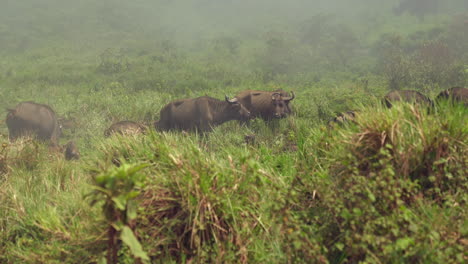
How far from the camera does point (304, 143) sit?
4.45m

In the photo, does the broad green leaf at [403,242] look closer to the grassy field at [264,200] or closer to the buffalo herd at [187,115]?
the grassy field at [264,200]

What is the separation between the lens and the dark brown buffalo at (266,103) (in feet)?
29.7

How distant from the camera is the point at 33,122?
9.29 meters

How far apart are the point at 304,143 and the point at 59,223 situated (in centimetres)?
316

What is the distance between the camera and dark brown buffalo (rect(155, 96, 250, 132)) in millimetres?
9234

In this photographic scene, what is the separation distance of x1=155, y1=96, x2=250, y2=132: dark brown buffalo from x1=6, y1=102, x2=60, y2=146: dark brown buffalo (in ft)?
10.6

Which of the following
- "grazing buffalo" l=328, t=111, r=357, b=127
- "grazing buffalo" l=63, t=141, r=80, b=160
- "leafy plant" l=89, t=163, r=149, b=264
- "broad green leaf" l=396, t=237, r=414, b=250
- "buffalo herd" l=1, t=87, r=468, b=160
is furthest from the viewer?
"buffalo herd" l=1, t=87, r=468, b=160

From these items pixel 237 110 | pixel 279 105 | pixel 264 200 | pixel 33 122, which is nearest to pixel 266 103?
pixel 279 105

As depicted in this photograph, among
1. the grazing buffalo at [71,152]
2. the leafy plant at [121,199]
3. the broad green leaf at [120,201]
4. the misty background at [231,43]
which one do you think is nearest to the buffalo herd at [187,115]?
the grazing buffalo at [71,152]

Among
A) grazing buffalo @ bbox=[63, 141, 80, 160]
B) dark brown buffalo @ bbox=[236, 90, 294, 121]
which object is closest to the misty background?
dark brown buffalo @ bbox=[236, 90, 294, 121]

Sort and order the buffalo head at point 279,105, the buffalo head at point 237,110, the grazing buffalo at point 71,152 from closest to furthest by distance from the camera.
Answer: the grazing buffalo at point 71,152 → the buffalo head at point 279,105 → the buffalo head at point 237,110

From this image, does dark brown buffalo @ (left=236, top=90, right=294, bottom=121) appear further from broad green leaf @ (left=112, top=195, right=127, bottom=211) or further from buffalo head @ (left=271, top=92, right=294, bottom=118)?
broad green leaf @ (left=112, top=195, right=127, bottom=211)

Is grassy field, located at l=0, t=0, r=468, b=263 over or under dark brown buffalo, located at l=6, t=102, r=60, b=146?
over

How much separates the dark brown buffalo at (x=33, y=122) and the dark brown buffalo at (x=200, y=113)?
3.24m
